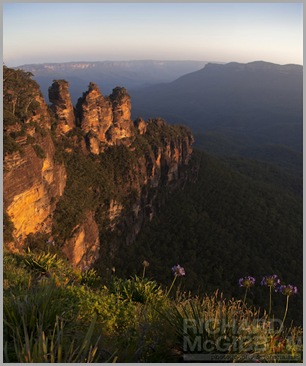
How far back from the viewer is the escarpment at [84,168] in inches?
1111

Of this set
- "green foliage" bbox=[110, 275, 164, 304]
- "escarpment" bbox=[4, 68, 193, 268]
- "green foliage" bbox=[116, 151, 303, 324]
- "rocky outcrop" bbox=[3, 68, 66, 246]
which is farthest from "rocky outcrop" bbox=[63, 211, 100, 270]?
"green foliage" bbox=[110, 275, 164, 304]

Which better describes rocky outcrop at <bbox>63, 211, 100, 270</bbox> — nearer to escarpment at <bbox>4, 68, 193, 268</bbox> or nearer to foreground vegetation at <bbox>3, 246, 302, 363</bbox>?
escarpment at <bbox>4, 68, 193, 268</bbox>

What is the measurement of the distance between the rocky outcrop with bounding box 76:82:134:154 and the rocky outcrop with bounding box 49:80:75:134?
3.81 m

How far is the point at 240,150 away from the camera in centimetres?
15062

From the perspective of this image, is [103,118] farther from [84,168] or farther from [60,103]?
[84,168]

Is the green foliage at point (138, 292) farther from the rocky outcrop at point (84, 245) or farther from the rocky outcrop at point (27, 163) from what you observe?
the rocky outcrop at point (84, 245)

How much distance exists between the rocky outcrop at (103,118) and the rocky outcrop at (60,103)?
3812 millimetres

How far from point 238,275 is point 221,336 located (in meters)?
39.6

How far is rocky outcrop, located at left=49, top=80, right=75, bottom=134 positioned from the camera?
43031 millimetres

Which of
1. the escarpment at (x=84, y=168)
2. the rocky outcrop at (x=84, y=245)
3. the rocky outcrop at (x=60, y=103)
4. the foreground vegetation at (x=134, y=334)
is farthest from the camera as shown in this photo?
the rocky outcrop at (x=60, y=103)

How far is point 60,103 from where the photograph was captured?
4359cm

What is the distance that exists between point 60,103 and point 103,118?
9190 mm

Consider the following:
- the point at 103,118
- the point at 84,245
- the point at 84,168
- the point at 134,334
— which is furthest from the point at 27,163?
the point at 134,334

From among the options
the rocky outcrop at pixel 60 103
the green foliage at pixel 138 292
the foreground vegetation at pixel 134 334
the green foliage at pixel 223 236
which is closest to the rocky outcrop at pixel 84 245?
the green foliage at pixel 223 236
